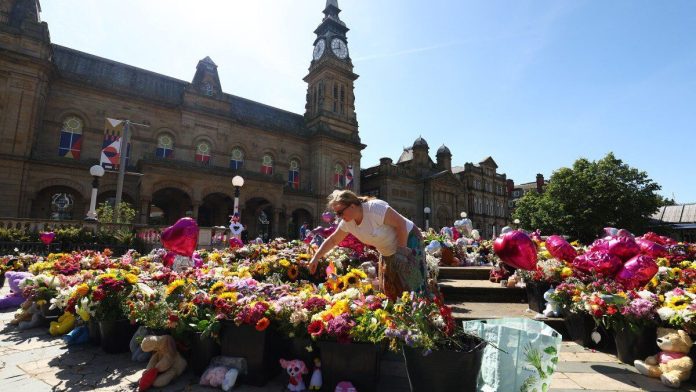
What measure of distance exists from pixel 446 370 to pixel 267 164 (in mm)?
27882

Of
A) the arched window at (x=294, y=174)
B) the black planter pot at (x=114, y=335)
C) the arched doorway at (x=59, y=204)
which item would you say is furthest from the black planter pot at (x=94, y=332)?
the arched window at (x=294, y=174)

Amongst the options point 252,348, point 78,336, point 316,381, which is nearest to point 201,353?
point 252,348

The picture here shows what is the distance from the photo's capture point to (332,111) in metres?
33.1

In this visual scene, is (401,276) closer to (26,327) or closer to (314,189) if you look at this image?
(26,327)

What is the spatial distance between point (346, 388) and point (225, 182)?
2143cm

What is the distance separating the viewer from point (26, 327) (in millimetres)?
5008

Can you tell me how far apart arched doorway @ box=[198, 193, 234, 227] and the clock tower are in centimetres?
789

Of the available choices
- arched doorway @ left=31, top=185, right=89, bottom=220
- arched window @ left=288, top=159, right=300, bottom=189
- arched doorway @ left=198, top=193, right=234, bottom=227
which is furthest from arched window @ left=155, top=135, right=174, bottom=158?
arched window @ left=288, top=159, right=300, bottom=189

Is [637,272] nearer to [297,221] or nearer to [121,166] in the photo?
[121,166]

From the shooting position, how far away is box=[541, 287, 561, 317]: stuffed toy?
4.99 metres

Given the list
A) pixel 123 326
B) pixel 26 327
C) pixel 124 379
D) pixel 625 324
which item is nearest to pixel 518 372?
pixel 625 324

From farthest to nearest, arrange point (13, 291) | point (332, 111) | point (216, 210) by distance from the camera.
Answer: point (332, 111) → point (216, 210) → point (13, 291)

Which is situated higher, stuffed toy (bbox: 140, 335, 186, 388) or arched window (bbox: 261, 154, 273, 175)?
arched window (bbox: 261, 154, 273, 175)

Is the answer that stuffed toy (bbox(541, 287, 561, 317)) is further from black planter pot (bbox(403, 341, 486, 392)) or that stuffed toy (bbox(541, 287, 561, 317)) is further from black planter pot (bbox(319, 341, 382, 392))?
black planter pot (bbox(319, 341, 382, 392))
